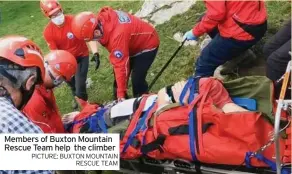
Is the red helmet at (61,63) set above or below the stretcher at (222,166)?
above

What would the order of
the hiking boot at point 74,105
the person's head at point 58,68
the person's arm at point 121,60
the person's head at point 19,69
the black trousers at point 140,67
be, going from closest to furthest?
1. the person's head at point 19,69
2. the person's head at point 58,68
3. the person's arm at point 121,60
4. the black trousers at point 140,67
5. the hiking boot at point 74,105

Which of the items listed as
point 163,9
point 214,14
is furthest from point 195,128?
point 163,9

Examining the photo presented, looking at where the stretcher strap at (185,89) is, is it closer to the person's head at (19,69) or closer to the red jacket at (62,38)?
the person's head at (19,69)

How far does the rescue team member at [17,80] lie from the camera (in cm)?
250

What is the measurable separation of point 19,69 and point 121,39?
245 centimetres

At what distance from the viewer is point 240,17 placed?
4984mm

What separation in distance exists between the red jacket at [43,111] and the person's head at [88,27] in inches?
45.3

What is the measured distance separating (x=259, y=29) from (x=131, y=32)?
61.4 inches

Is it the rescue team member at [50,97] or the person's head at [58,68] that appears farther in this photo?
the person's head at [58,68]

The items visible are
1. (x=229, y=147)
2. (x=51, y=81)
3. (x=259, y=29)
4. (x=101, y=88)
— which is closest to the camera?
(x=229, y=147)

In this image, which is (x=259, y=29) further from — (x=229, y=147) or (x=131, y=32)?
(x=229, y=147)

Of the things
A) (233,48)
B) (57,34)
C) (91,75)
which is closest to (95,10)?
(91,75)

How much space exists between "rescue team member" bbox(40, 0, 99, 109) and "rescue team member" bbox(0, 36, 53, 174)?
9.89ft

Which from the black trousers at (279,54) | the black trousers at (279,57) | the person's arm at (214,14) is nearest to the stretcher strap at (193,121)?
the black trousers at (279,57)
